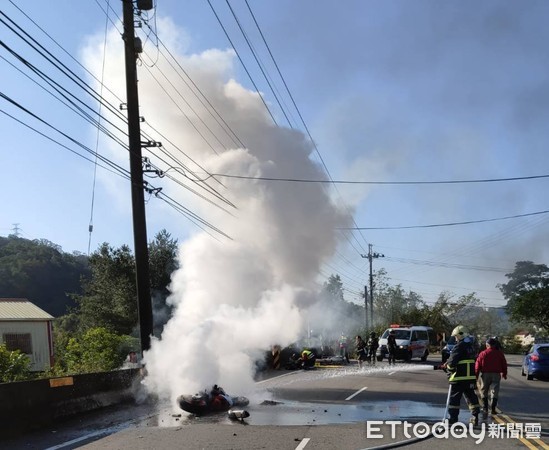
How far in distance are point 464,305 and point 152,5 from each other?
200 ft

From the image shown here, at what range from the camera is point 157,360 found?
1493 centimetres

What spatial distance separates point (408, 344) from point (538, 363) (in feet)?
48.6

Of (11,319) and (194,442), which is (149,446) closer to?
(194,442)

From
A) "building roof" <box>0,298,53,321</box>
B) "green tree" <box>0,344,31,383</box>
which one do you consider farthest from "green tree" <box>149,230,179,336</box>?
"green tree" <box>0,344,31,383</box>

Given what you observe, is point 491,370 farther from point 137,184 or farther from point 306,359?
point 306,359

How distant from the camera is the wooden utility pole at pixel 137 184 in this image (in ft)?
54.7

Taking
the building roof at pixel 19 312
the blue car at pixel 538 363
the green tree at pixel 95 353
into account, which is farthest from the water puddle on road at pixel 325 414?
the building roof at pixel 19 312

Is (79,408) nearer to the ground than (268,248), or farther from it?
nearer to the ground

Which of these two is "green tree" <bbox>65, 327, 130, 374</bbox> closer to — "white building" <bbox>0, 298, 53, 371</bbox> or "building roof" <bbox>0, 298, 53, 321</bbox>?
"white building" <bbox>0, 298, 53, 371</bbox>

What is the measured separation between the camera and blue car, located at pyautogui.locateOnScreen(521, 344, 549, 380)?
829 inches

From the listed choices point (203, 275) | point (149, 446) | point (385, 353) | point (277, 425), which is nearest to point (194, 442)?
point (149, 446)

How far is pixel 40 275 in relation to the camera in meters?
67.2

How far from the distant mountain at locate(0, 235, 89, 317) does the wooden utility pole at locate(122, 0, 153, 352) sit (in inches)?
2019

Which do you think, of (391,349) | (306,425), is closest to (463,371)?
(306,425)
